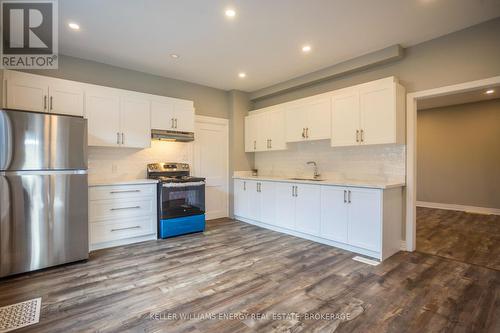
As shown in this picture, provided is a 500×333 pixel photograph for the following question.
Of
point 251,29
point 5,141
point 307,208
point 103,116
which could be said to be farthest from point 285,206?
point 5,141

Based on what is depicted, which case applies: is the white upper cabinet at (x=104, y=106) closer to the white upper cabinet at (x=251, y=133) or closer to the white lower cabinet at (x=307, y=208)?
the white upper cabinet at (x=251, y=133)

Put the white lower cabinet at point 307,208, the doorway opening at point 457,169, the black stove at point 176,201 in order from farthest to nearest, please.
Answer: the doorway opening at point 457,169, the black stove at point 176,201, the white lower cabinet at point 307,208

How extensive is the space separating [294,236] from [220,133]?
275 cm

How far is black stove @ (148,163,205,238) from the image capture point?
13.6ft

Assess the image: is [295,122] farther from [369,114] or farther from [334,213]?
[334,213]

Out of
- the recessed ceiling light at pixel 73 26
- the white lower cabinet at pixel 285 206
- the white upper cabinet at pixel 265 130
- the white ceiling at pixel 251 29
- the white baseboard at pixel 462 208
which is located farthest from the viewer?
the white baseboard at pixel 462 208

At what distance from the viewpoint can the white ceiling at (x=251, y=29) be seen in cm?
263

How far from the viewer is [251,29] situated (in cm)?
309

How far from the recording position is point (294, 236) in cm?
430

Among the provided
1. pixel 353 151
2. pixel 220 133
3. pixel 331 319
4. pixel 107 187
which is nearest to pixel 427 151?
pixel 353 151

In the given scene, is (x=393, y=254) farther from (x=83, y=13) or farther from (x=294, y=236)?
(x=83, y=13)

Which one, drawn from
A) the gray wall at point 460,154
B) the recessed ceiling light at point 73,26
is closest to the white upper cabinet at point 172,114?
the recessed ceiling light at point 73,26

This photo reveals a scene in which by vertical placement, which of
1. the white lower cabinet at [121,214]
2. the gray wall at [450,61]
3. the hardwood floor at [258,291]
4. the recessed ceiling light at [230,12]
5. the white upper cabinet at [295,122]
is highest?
the recessed ceiling light at [230,12]

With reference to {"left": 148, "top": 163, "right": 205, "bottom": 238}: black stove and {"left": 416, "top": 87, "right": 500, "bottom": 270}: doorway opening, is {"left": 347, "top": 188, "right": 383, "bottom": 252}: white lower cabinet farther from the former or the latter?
{"left": 148, "top": 163, "right": 205, "bottom": 238}: black stove
